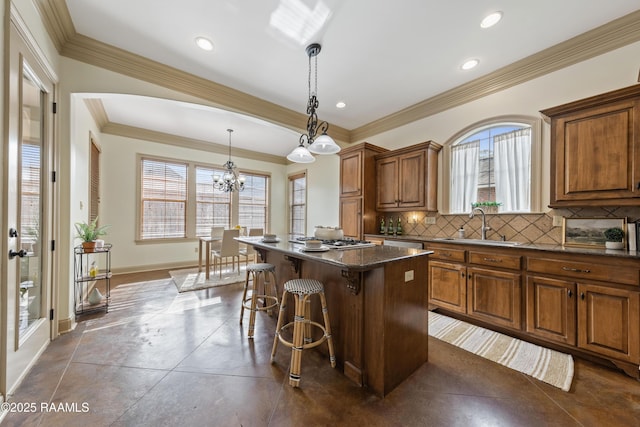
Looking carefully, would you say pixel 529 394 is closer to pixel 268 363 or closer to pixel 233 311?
pixel 268 363

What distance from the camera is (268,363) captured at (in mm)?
1979

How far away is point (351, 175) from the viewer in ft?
13.9

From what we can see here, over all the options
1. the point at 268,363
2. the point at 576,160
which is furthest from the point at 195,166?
the point at 576,160

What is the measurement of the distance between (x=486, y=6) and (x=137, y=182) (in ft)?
20.3

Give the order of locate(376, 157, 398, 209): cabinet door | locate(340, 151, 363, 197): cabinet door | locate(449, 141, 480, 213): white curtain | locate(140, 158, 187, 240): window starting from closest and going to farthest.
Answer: locate(449, 141, 480, 213): white curtain → locate(376, 157, 398, 209): cabinet door → locate(340, 151, 363, 197): cabinet door → locate(140, 158, 187, 240): window

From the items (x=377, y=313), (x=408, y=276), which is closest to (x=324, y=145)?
(x=408, y=276)

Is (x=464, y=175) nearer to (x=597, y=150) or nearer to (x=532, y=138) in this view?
(x=532, y=138)

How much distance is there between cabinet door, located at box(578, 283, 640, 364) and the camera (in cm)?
182

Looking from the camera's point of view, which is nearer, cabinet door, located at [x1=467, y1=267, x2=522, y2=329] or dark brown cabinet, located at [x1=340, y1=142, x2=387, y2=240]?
cabinet door, located at [x1=467, y1=267, x2=522, y2=329]

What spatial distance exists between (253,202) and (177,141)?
2325 mm

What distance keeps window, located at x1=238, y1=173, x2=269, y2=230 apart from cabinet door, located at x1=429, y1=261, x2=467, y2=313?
508cm

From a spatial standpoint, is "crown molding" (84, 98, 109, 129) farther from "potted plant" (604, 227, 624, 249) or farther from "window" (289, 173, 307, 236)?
"potted plant" (604, 227, 624, 249)

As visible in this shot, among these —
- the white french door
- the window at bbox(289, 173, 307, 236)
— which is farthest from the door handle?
the window at bbox(289, 173, 307, 236)

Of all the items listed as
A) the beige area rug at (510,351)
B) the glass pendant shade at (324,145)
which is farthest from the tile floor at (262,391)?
the glass pendant shade at (324,145)
